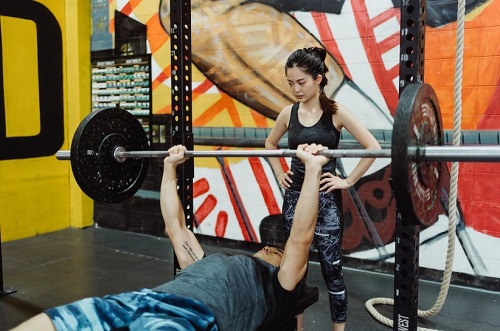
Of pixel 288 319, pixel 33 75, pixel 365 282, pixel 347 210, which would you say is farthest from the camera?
pixel 33 75

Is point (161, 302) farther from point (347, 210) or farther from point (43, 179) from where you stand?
point (43, 179)

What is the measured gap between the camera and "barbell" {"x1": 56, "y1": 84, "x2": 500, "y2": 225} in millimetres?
1242

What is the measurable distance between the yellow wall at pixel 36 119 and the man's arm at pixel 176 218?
2741 millimetres

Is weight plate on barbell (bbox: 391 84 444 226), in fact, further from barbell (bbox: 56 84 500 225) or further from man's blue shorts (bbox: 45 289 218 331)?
man's blue shorts (bbox: 45 289 218 331)

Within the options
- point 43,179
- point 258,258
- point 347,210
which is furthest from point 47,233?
point 258,258

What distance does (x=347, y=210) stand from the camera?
3.47 metres

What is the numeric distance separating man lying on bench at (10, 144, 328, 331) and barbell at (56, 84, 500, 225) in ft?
0.87

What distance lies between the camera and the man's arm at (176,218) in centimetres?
192

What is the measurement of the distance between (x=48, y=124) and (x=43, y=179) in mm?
523

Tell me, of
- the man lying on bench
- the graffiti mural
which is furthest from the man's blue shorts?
the graffiti mural

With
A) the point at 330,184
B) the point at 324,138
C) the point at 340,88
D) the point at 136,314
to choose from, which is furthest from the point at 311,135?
the point at 340,88

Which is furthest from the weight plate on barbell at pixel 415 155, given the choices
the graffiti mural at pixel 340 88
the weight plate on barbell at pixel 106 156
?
the graffiti mural at pixel 340 88

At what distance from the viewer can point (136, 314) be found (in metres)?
1.46

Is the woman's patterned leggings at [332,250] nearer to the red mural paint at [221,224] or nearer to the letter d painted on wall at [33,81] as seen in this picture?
the red mural paint at [221,224]
